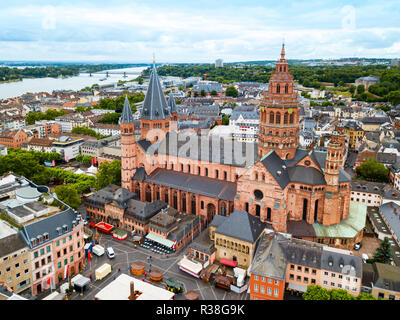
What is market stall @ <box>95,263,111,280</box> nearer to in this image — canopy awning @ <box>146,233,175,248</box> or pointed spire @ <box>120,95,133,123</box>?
canopy awning @ <box>146,233,175,248</box>

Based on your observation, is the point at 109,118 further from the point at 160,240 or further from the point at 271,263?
the point at 271,263

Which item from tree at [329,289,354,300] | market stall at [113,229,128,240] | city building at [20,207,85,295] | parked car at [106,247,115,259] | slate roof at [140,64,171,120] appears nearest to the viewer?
tree at [329,289,354,300]

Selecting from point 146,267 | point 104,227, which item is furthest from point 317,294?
point 104,227

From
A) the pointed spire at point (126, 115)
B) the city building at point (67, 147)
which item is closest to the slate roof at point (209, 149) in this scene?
the pointed spire at point (126, 115)

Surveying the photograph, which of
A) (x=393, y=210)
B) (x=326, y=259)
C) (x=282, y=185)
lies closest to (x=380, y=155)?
(x=393, y=210)

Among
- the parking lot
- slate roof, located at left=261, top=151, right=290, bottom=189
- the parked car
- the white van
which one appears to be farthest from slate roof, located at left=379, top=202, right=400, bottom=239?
the white van

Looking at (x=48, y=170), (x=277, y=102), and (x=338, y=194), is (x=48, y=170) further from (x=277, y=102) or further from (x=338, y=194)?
(x=338, y=194)

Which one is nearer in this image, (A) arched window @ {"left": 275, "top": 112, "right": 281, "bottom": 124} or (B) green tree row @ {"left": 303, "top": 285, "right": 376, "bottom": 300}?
(B) green tree row @ {"left": 303, "top": 285, "right": 376, "bottom": 300}
